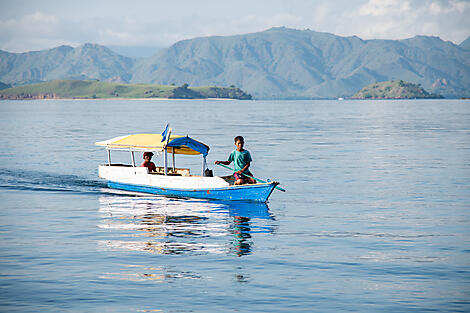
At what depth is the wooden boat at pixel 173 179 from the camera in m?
29.7

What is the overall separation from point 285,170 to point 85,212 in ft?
64.8

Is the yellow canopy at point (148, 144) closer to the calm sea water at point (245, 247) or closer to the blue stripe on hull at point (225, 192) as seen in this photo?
the blue stripe on hull at point (225, 192)

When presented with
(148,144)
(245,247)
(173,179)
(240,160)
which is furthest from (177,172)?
(245,247)

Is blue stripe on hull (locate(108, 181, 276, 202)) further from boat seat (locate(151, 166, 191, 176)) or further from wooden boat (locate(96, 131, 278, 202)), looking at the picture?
boat seat (locate(151, 166, 191, 176))

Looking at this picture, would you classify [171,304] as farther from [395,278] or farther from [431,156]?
[431,156]

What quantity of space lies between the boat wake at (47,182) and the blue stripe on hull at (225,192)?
191 inches

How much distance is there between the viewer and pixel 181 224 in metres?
25.1

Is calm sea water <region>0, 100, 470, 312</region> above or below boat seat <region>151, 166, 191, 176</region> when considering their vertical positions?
below

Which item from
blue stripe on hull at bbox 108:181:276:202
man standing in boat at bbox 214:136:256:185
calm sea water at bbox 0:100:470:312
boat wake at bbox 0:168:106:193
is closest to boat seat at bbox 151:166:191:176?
blue stripe on hull at bbox 108:181:276:202

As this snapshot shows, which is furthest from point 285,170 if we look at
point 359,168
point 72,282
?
point 72,282

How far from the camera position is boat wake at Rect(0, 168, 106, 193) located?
120ft

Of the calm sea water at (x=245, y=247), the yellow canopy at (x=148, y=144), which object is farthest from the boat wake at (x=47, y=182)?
the yellow canopy at (x=148, y=144)

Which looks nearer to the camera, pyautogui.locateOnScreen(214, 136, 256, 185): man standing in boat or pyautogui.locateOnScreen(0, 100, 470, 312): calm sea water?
pyautogui.locateOnScreen(0, 100, 470, 312): calm sea water

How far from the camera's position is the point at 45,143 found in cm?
7019
